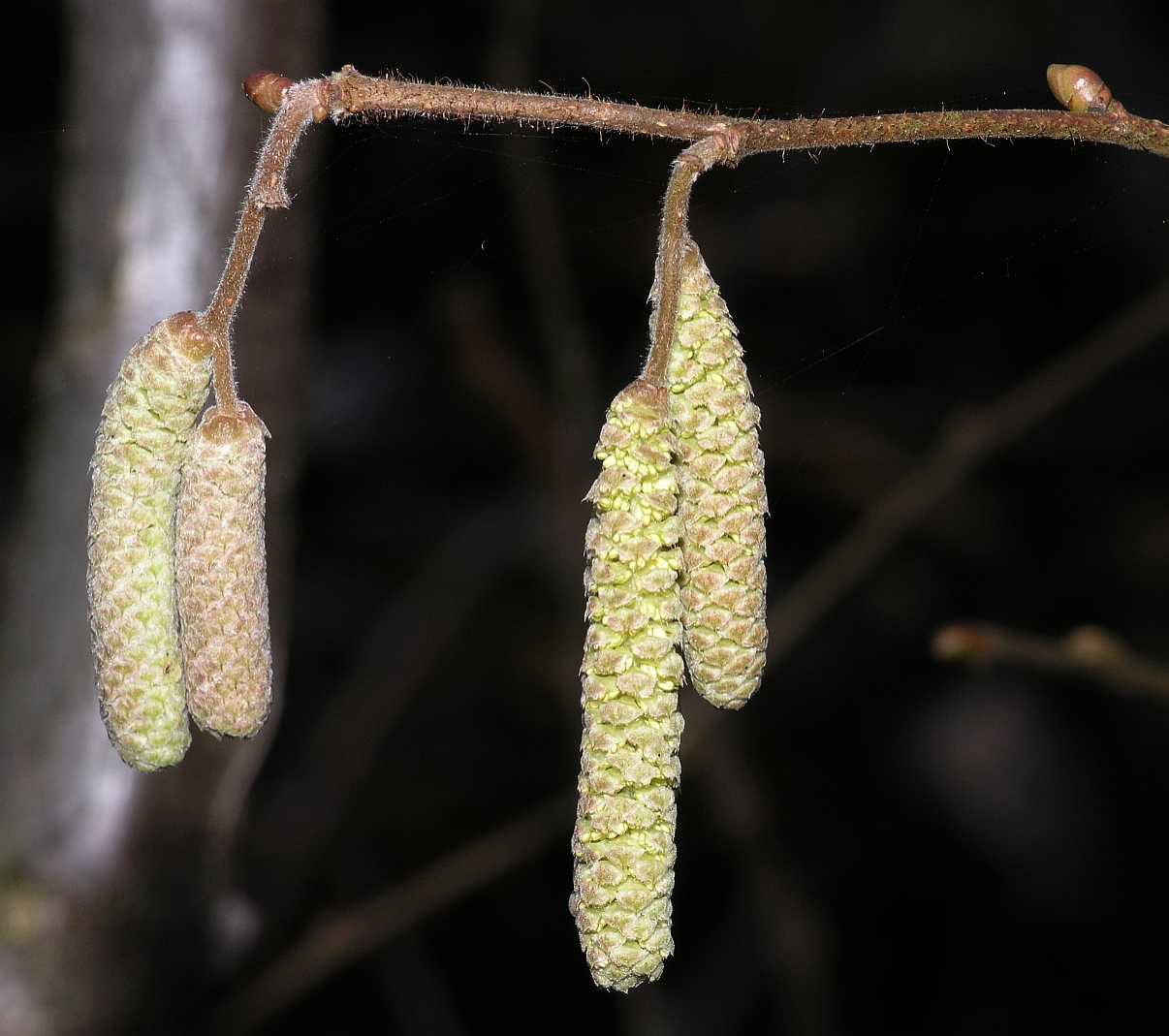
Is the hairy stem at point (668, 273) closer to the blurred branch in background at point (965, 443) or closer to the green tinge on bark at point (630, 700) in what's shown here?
the green tinge on bark at point (630, 700)

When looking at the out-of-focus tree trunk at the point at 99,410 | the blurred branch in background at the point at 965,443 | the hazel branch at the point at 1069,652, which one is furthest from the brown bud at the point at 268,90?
the blurred branch in background at the point at 965,443

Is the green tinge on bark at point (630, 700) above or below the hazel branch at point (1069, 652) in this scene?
above

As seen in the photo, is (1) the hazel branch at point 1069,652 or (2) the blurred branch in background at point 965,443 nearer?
(1) the hazel branch at point 1069,652

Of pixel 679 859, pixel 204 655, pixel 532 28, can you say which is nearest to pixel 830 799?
pixel 679 859

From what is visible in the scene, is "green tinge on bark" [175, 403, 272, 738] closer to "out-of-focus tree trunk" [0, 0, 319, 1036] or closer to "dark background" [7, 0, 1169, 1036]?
"out-of-focus tree trunk" [0, 0, 319, 1036]

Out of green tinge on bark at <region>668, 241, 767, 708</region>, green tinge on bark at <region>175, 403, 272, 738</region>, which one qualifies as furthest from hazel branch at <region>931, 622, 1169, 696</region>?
green tinge on bark at <region>175, 403, 272, 738</region>

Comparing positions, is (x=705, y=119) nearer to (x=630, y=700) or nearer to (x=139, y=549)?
(x=630, y=700)

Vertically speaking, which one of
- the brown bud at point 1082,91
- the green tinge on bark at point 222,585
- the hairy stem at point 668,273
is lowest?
the green tinge on bark at point 222,585
